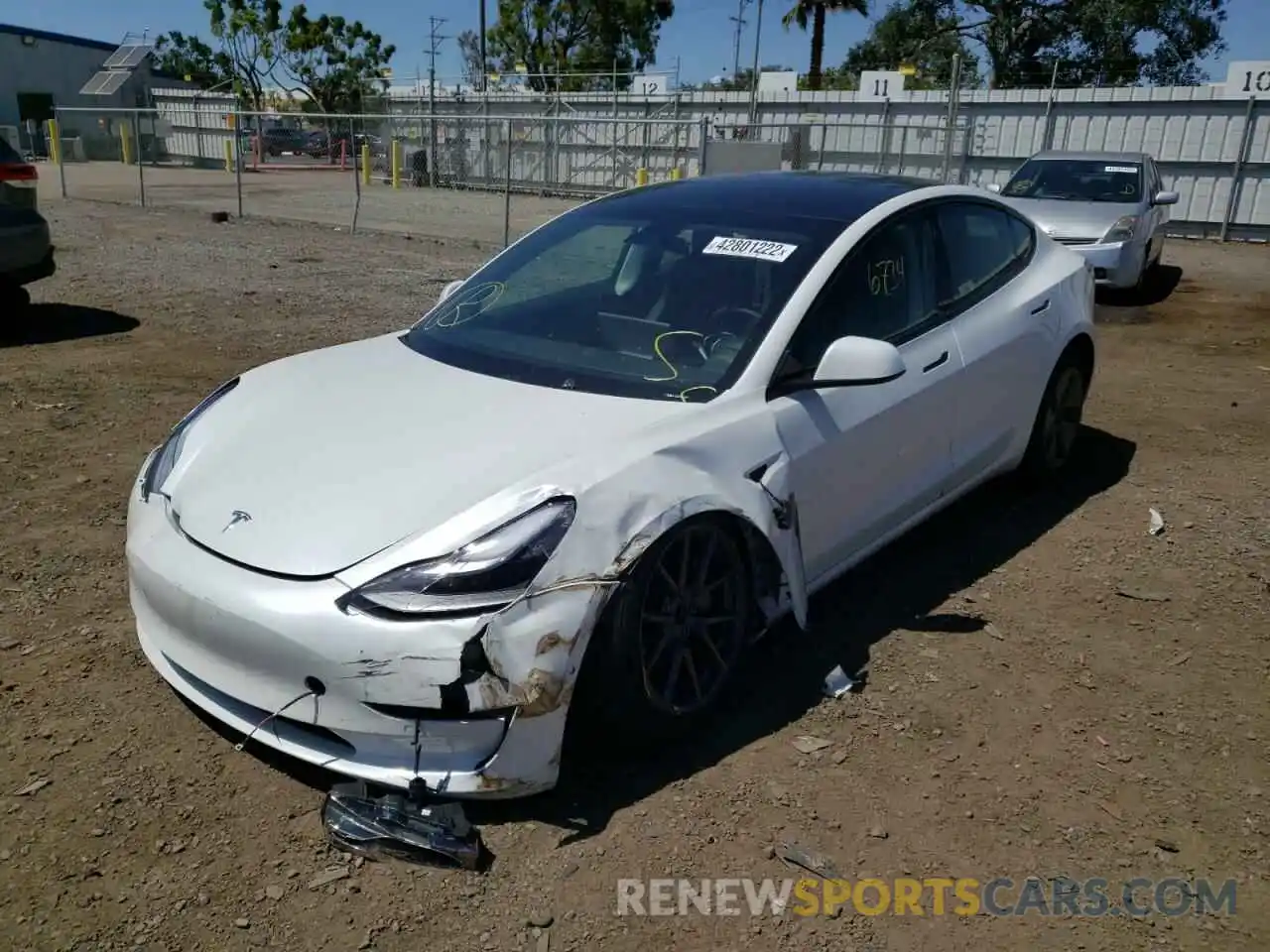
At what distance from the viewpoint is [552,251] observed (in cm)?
425

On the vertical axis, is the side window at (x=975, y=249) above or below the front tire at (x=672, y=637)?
above

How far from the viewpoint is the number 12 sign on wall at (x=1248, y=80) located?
1786cm

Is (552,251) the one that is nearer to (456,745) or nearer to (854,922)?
(456,745)

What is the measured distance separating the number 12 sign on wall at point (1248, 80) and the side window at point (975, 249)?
16728mm

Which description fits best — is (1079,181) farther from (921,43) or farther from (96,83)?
(96,83)

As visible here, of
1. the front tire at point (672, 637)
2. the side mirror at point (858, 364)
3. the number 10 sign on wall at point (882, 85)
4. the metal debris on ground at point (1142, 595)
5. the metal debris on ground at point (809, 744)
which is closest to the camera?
the front tire at point (672, 637)

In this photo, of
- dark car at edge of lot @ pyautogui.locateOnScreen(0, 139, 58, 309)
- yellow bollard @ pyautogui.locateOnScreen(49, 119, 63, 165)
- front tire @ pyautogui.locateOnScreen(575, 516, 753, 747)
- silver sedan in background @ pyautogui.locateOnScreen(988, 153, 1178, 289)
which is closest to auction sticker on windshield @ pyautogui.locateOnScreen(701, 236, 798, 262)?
front tire @ pyautogui.locateOnScreen(575, 516, 753, 747)

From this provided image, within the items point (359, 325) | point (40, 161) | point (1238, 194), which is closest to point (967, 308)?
point (359, 325)

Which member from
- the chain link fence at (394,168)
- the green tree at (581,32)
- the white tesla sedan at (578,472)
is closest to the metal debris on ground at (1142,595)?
the white tesla sedan at (578,472)

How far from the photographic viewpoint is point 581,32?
50969mm

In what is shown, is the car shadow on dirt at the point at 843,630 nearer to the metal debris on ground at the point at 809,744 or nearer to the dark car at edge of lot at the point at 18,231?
the metal debris on ground at the point at 809,744

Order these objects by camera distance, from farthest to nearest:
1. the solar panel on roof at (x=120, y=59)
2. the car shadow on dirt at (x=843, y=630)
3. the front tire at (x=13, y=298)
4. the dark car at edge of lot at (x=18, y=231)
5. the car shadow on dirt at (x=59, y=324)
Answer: the solar panel on roof at (x=120, y=59) → the front tire at (x=13, y=298) → the car shadow on dirt at (x=59, y=324) → the dark car at edge of lot at (x=18, y=231) → the car shadow on dirt at (x=843, y=630)

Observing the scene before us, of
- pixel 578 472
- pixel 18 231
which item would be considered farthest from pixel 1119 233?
pixel 18 231

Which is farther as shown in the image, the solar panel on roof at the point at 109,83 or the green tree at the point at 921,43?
the solar panel on roof at the point at 109,83
